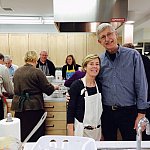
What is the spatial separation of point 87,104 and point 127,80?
1.30 feet

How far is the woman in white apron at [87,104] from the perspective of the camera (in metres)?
1.89

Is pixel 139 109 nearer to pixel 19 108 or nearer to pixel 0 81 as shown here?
pixel 19 108

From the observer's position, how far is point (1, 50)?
6.82 meters

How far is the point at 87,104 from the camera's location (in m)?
1.90

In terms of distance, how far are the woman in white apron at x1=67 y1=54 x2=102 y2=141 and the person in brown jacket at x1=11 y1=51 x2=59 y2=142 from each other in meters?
0.84

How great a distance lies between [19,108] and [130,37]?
413 cm

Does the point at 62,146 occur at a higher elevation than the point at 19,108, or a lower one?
higher

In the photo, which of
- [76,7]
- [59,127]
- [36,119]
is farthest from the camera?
[59,127]

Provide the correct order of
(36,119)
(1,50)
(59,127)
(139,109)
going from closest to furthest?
(139,109), (36,119), (59,127), (1,50)

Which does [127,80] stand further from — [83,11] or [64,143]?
[83,11]

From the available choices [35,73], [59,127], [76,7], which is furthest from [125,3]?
[59,127]

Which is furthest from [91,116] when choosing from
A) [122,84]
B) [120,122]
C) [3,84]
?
[3,84]

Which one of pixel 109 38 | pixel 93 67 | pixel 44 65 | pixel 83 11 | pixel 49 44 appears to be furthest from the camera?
pixel 49 44

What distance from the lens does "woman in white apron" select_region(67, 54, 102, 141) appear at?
1.89 meters
